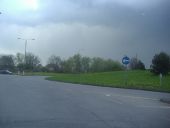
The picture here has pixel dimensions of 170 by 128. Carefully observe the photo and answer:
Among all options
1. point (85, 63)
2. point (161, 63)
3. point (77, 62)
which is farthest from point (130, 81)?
point (85, 63)

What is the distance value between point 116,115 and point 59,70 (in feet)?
445

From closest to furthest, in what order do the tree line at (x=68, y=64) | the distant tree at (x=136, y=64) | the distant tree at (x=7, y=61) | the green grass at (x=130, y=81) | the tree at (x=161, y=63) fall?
the green grass at (x=130, y=81)
the tree at (x=161, y=63)
the distant tree at (x=136, y=64)
the tree line at (x=68, y=64)
the distant tree at (x=7, y=61)

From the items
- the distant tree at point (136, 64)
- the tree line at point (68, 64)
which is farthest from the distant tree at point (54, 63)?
the distant tree at point (136, 64)

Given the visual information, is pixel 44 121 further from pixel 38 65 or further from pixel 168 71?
pixel 38 65

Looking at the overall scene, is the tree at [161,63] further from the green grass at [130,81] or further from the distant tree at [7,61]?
the distant tree at [7,61]

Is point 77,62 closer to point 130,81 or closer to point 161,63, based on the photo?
point 161,63

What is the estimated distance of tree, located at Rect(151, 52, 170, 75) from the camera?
61750 mm

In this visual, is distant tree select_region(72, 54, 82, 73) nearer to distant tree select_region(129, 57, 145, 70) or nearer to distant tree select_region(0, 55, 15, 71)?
distant tree select_region(129, 57, 145, 70)

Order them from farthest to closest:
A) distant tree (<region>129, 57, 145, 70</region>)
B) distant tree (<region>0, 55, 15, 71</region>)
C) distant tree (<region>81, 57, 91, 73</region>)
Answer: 1. distant tree (<region>0, 55, 15, 71</region>)
2. distant tree (<region>81, 57, 91, 73</region>)
3. distant tree (<region>129, 57, 145, 70</region>)

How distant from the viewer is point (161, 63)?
62.5 meters

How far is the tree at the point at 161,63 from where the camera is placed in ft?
203

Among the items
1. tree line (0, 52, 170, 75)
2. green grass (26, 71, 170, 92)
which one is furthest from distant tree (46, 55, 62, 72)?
green grass (26, 71, 170, 92)

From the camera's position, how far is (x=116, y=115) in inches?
588

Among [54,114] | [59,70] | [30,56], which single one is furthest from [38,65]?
[54,114]
